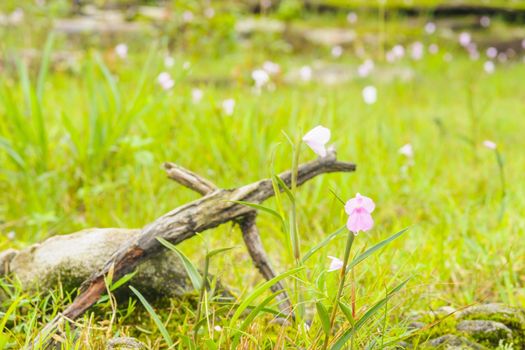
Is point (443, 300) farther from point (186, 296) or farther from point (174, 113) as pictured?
point (174, 113)

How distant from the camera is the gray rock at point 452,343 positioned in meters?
1.42

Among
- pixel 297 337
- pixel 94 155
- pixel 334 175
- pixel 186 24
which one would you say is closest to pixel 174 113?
pixel 94 155

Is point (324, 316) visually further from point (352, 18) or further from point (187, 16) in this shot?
point (352, 18)

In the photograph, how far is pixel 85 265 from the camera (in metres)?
1.59

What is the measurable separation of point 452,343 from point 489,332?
0.11 meters

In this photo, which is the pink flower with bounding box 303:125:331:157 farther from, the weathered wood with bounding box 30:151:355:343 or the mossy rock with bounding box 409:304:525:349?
the mossy rock with bounding box 409:304:525:349

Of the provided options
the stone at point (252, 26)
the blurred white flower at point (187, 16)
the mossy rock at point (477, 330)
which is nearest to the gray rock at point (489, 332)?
the mossy rock at point (477, 330)

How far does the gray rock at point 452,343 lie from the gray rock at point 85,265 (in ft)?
2.14

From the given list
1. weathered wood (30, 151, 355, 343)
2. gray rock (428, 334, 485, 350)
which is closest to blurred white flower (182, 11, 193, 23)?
weathered wood (30, 151, 355, 343)

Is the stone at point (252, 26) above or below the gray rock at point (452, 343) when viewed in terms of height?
below

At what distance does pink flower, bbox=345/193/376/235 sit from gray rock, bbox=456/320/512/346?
2.00 feet

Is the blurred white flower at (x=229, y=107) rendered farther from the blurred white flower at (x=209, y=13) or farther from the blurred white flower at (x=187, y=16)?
the blurred white flower at (x=209, y=13)

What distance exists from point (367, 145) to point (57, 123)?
70.1 inches

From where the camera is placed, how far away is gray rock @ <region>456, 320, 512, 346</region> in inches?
58.1
